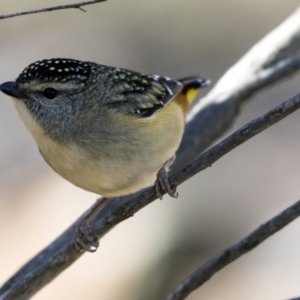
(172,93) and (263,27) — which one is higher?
(172,93)

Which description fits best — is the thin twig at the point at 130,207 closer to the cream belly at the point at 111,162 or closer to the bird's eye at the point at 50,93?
the cream belly at the point at 111,162

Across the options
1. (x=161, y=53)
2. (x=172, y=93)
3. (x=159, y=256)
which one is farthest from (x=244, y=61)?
(x=161, y=53)

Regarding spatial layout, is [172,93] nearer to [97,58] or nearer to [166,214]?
[166,214]

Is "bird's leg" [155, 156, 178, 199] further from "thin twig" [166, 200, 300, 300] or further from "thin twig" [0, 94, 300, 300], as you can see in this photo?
"thin twig" [166, 200, 300, 300]

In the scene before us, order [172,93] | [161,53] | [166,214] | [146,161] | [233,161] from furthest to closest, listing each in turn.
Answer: [161,53], [233,161], [166,214], [172,93], [146,161]

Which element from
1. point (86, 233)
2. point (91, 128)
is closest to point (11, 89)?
point (91, 128)

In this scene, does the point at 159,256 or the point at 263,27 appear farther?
the point at 263,27

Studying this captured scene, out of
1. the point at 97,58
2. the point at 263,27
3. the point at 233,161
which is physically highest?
the point at 97,58
